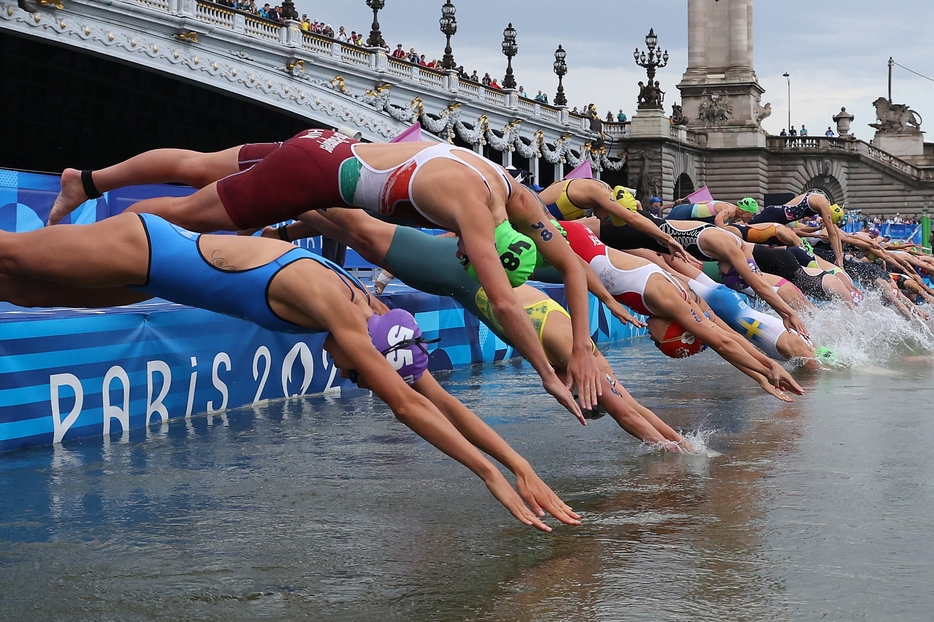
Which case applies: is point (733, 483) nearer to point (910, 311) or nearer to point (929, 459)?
point (929, 459)

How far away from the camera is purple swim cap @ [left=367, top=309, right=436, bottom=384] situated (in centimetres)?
507

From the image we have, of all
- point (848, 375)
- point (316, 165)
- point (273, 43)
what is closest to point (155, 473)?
point (316, 165)

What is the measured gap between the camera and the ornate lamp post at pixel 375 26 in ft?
140

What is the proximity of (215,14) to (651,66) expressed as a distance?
111 ft

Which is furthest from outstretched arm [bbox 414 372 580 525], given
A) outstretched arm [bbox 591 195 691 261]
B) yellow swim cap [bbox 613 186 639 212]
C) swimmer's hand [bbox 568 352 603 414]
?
yellow swim cap [bbox 613 186 639 212]

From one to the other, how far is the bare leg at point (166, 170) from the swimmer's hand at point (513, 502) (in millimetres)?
2904

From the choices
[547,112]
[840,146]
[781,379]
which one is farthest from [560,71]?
[781,379]

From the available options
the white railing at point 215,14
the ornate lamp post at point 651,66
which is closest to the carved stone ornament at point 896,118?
the ornate lamp post at point 651,66

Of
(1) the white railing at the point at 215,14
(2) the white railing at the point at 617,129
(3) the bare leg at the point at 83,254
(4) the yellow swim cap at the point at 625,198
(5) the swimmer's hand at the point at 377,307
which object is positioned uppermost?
(2) the white railing at the point at 617,129

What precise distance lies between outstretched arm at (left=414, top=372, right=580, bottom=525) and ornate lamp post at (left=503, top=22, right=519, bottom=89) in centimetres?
4915

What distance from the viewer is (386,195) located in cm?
617

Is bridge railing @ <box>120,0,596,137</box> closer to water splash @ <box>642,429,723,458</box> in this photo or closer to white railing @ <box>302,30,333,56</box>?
white railing @ <box>302,30,333,56</box>

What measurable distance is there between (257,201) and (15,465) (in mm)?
2284

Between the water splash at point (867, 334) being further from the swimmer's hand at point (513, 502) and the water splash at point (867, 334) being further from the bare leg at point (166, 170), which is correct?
the swimmer's hand at point (513, 502)
